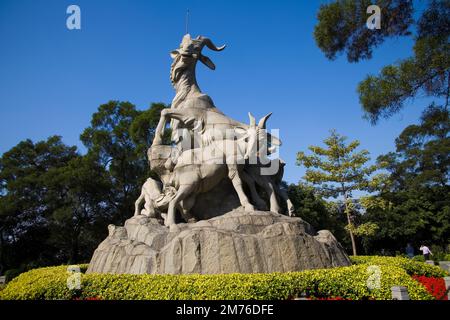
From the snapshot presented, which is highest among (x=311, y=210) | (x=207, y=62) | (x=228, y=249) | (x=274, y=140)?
(x=207, y=62)

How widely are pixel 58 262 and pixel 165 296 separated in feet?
78.9

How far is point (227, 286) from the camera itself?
6.56 metres

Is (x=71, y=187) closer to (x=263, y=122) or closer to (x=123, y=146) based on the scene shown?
(x=123, y=146)

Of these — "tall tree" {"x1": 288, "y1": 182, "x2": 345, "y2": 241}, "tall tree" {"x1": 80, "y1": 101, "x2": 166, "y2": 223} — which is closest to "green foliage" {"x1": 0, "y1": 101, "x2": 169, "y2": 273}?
"tall tree" {"x1": 80, "y1": 101, "x2": 166, "y2": 223}

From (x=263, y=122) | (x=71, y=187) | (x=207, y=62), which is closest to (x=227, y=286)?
(x=263, y=122)

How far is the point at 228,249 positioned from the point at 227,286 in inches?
54.8

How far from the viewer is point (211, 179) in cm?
1020

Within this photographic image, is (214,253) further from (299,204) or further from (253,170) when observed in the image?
(299,204)

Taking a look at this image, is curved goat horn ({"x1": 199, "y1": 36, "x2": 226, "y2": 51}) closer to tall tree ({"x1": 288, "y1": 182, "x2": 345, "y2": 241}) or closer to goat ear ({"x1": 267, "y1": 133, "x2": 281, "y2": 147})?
goat ear ({"x1": 267, "y1": 133, "x2": 281, "y2": 147})

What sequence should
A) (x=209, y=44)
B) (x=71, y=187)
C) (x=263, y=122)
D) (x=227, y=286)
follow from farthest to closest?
(x=71, y=187), (x=209, y=44), (x=263, y=122), (x=227, y=286)

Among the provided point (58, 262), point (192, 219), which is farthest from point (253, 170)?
point (58, 262)

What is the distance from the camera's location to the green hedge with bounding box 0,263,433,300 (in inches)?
258

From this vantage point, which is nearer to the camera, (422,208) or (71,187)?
(71,187)

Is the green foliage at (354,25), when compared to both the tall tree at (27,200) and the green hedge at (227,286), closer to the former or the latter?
the green hedge at (227,286)
